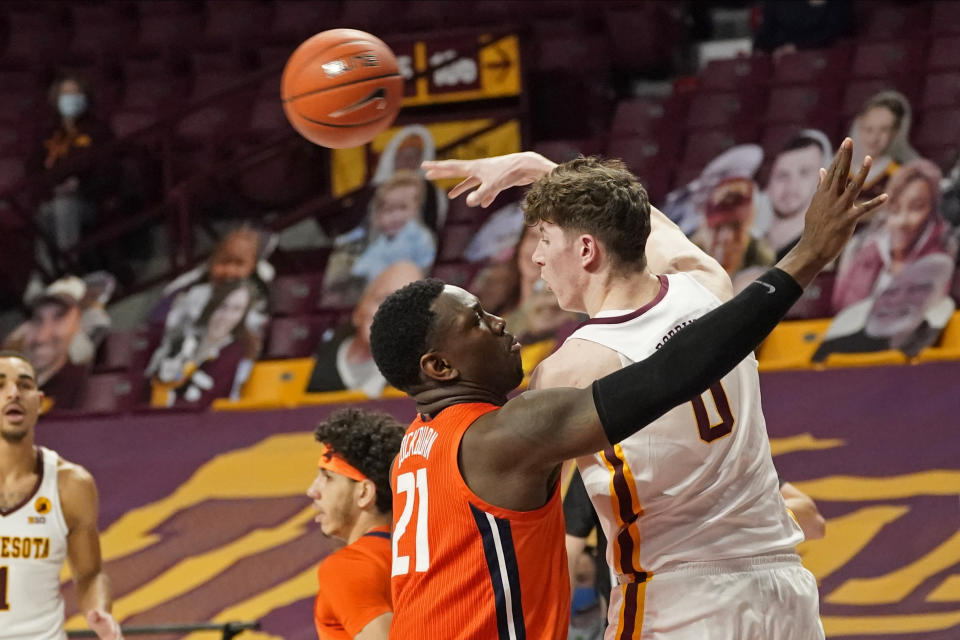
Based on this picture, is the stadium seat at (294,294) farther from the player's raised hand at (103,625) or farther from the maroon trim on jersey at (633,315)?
the maroon trim on jersey at (633,315)

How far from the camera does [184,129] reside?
11.9 m

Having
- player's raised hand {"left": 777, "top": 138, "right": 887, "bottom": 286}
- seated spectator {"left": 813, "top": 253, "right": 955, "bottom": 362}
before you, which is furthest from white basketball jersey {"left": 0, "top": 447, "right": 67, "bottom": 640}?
seated spectator {"left": 813, "top": 253, "right": 955, "bottom": 362}

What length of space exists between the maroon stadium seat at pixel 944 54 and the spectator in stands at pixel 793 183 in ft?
3.65

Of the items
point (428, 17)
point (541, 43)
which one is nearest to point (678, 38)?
point (541, 43)

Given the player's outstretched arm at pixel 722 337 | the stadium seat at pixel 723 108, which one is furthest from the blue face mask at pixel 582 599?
the stadium seat at pixel 723 108

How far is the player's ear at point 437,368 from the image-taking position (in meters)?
2.88

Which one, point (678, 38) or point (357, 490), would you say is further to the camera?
point (678, 38)

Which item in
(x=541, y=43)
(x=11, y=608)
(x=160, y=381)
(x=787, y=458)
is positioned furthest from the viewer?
(x=541, y=43)

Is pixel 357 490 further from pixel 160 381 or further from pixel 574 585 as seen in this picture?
pixel 160 381

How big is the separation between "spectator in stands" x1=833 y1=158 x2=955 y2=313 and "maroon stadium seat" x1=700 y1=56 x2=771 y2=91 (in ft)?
6.56

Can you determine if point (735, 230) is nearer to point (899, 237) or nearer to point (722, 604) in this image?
point (899, 237)

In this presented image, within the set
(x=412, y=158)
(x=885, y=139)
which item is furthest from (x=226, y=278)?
(x=885, y=139)

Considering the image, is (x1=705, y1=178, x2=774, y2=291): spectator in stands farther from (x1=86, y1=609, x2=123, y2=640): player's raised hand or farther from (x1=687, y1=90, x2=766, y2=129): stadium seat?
(x1=86, y1=609, x2=123, y2=640): player's raised hand

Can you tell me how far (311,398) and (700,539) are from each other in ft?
19.9
